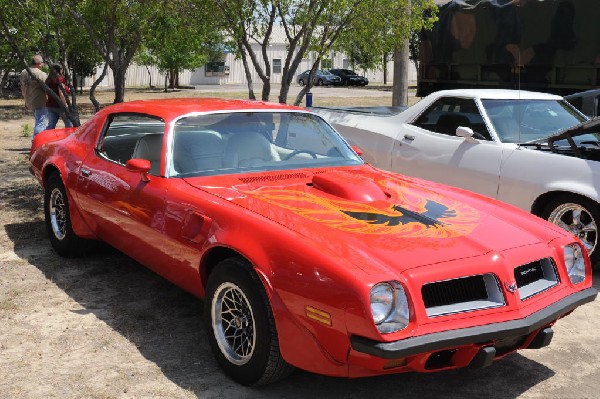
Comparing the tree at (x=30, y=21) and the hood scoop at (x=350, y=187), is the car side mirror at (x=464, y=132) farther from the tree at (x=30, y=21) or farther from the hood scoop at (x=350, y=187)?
the tree at (x=30, y=21)

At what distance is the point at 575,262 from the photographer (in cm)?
389

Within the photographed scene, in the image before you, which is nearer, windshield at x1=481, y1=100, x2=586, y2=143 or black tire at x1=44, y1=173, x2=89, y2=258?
black tire at x1=44, y1=173, x2=89, y2=258

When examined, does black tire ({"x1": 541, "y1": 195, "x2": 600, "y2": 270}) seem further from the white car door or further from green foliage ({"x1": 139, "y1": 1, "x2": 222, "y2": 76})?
green foliage ({"x1": 139, "y1": 1, "x2": 222, "y2": 76})

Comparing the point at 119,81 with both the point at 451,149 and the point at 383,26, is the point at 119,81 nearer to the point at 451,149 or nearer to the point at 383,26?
the point at 383,26

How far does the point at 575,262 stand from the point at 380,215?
3.69 feet

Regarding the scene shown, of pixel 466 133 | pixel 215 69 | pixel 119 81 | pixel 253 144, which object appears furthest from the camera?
pixel 215 69

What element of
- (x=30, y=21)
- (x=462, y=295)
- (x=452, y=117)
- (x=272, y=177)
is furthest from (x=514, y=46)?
(x=462, y=295)

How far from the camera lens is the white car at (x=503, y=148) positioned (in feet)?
19.1

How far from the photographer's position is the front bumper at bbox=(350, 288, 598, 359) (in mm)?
2996

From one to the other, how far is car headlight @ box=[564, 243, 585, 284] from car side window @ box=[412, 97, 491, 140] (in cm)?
286

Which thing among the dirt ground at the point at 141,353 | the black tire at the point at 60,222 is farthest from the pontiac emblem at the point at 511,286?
the black tire at the point at 60,222

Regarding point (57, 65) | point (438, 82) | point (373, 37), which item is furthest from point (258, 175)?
point (438, 82)

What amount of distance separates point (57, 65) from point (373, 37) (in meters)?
4.94

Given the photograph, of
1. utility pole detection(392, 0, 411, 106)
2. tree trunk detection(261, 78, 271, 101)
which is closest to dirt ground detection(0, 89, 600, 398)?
tree trunk detection(261, 78, 271, 101)
